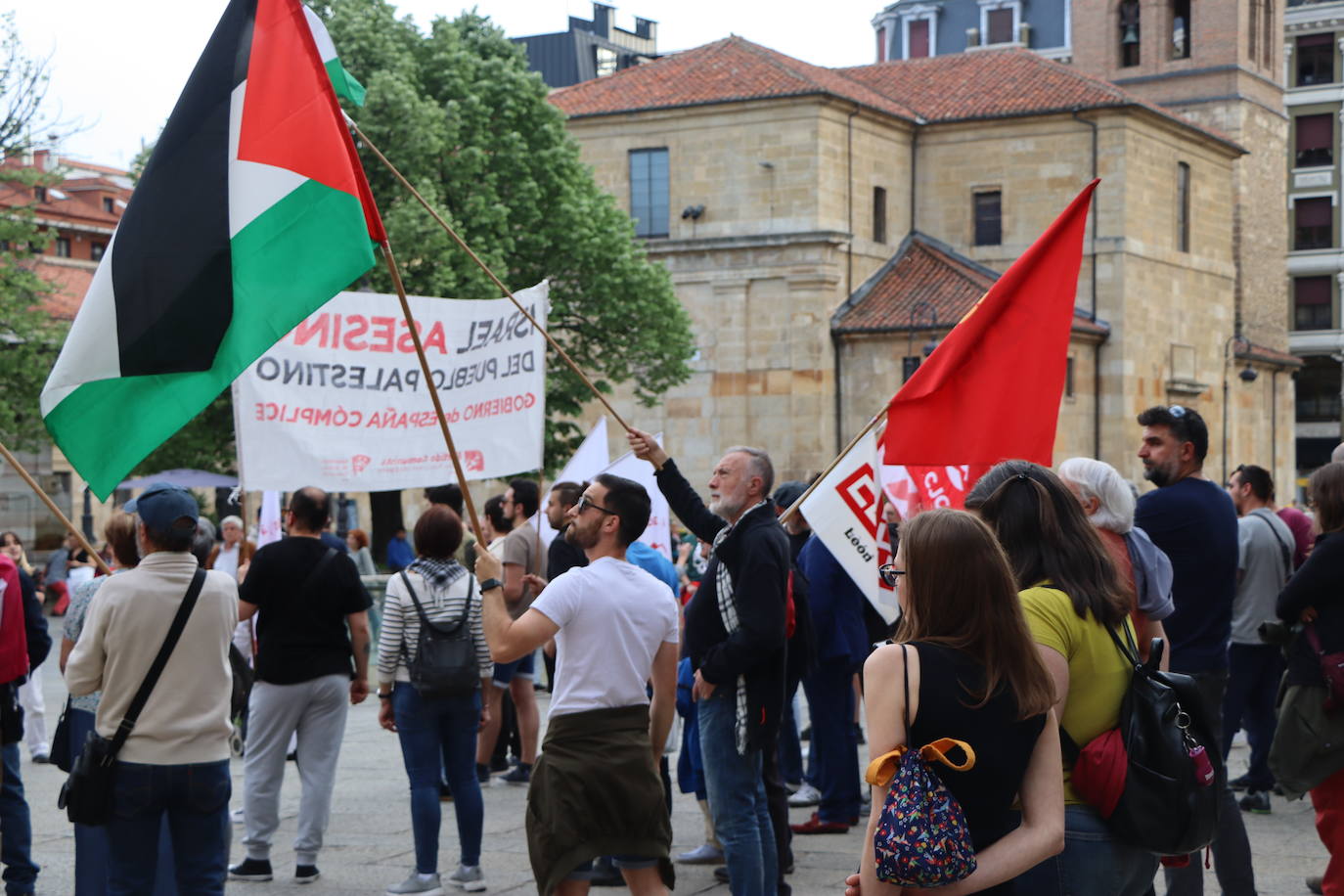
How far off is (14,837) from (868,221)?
40.0 meters

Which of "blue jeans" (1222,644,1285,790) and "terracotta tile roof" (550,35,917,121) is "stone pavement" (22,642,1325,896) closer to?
"blue jeans" (1222,644,1285,790)

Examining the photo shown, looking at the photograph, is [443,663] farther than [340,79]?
Yes

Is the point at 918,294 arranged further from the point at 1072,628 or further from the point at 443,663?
the point at 1072,628

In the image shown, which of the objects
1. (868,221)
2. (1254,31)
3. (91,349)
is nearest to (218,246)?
(91,349)

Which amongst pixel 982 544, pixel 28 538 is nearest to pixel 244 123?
pixel 982 544

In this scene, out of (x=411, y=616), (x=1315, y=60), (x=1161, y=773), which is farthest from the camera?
(x=1315, y=60)

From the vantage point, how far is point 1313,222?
229ft

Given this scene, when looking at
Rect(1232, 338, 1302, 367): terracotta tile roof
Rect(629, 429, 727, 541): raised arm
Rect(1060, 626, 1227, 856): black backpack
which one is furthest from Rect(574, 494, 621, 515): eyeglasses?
Rect(1232, 338, 1302, 367): terracotta tile roof

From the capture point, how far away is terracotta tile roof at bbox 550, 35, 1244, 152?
45.2 meters

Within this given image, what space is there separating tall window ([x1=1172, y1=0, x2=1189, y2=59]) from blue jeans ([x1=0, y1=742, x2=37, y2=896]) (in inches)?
2285

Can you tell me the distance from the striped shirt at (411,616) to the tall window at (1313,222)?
67.2 meters

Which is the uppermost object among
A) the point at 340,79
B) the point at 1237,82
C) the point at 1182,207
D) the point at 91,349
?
the point at 1237,82

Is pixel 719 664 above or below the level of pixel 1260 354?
below

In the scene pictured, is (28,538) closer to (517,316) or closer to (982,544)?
(517,316)
